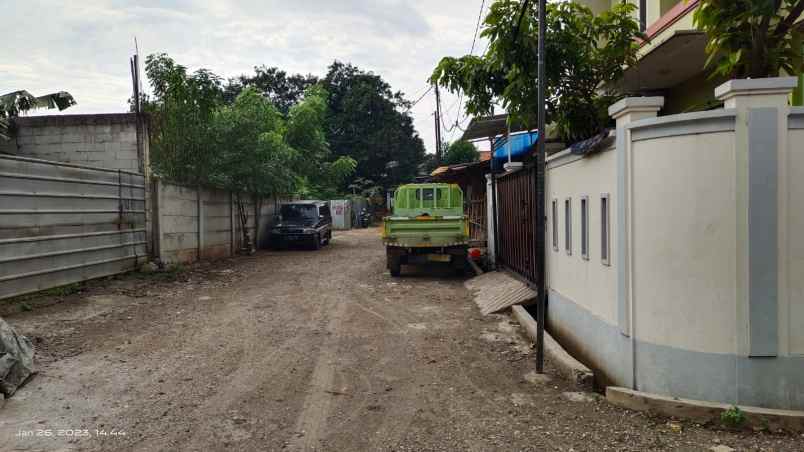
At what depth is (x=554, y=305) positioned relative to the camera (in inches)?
303

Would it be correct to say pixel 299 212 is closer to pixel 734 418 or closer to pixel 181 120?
pixel 181 120

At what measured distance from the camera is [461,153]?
39.5m

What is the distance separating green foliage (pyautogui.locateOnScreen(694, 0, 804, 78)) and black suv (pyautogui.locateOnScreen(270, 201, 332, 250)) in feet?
55.0

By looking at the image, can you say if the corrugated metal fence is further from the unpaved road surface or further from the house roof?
the house roof

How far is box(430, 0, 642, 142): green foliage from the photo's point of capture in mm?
7492

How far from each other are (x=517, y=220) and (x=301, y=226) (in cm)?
1213

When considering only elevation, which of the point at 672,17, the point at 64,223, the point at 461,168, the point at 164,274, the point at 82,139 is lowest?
the point at 164,274

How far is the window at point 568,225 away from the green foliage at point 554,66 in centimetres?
156

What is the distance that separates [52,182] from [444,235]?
7.89 m

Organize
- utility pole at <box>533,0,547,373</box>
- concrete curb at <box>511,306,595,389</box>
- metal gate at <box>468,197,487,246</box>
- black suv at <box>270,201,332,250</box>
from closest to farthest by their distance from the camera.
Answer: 1. concrete curb at <box>511,306,595,389</box>
2. utility pole at <box>533,0,547,373</box>
3. metal gate at <box>468,197,487,246</box>
4. black suv at <box>270,201,332,250</box>

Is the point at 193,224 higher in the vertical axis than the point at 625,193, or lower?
lower

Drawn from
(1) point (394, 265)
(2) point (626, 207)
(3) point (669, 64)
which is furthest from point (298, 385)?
(1) point (394, 265)

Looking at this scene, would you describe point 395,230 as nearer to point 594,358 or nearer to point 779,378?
point 594,358

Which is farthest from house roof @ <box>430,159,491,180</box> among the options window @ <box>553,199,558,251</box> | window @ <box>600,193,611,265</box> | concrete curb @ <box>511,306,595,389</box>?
window @ <box>600,193,611,265</box>
